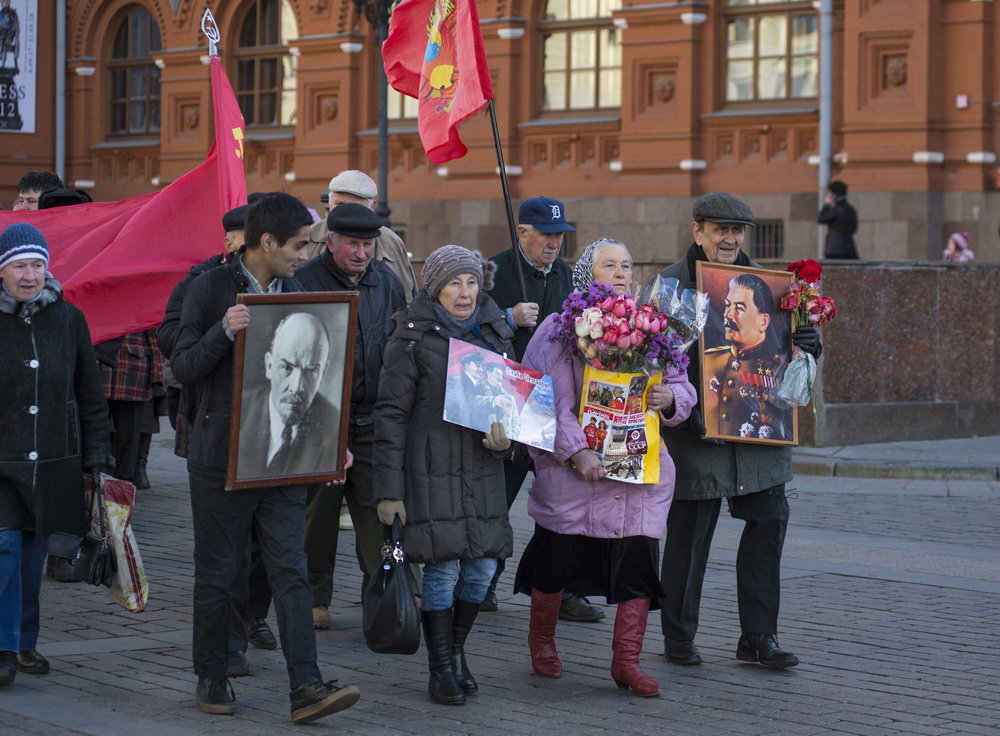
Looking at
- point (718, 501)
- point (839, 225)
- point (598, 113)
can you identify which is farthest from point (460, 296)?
point (598, 113)

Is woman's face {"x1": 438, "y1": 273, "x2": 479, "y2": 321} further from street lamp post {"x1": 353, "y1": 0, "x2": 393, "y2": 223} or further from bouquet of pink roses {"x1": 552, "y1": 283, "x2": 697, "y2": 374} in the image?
street lamp post {"x1": 353, "y1": 0, "x2": 393, "y2": 223}

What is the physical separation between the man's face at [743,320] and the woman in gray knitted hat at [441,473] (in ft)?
3.96

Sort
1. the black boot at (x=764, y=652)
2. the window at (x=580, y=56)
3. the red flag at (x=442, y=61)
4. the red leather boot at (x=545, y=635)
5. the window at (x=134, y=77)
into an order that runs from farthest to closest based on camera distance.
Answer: the window at (x=134, y=77) < the window at (x=580, y=56) < the red flag at (x=442, y=61) < the black boot at (x=764, y=652) < the red leather boot at (x=545, y=635)

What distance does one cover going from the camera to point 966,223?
23.3 m

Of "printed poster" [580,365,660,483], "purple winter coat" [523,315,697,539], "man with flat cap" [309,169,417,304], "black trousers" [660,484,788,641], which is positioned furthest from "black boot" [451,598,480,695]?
"man with flat cap" [309,169,417,304]

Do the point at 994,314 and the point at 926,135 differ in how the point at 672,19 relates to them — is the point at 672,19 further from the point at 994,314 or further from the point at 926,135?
the point at 994,314

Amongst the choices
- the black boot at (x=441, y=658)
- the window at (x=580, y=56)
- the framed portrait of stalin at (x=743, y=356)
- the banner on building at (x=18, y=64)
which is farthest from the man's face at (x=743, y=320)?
the banner on building at (x=18, y=64)

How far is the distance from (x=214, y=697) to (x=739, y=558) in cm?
239

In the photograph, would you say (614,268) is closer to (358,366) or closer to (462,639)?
(358,366)

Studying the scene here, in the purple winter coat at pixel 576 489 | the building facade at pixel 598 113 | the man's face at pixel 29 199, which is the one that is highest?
the building facade at pixel 598 113

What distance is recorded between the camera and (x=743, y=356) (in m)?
7.36

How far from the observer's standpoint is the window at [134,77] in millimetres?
34688

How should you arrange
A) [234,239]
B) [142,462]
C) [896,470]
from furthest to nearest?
[896,470] → [142,462] → [234,239]

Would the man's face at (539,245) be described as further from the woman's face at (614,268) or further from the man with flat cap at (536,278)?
the woman's face at (614,268)
